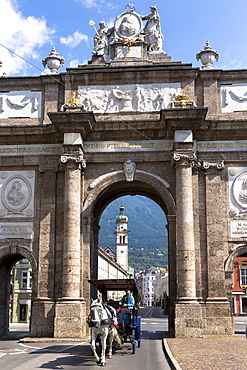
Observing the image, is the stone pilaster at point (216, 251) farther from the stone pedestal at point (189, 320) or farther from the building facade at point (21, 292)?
the building facade at point (21, 292)

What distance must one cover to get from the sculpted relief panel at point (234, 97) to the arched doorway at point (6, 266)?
1340cm

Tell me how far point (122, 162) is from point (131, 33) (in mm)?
7834

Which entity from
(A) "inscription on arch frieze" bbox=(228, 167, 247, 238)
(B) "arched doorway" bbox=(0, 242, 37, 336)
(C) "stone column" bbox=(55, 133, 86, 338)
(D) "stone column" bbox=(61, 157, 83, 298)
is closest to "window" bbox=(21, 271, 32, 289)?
(B) "arched doorway" bbox=(0, 242, 37, 336)

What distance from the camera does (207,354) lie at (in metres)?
16.5

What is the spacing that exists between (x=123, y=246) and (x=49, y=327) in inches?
4460

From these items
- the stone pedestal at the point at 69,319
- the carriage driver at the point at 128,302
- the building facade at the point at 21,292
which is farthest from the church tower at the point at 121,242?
the carriage driver at the point at 128,302

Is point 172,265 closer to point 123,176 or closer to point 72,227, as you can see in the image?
point 123,176

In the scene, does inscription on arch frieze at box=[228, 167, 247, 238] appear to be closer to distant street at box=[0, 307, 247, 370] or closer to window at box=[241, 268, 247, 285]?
distant street at box=[0, 307, 247, 370]

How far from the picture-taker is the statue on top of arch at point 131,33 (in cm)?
2927

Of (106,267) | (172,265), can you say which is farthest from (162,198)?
(106,267)

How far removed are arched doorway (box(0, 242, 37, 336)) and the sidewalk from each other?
30.4ft

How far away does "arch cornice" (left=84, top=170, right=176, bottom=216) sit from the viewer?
27031 millimetres

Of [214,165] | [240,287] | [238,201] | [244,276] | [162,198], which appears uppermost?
[214,165]

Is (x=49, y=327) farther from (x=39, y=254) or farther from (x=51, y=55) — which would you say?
(x=51, y=55)
